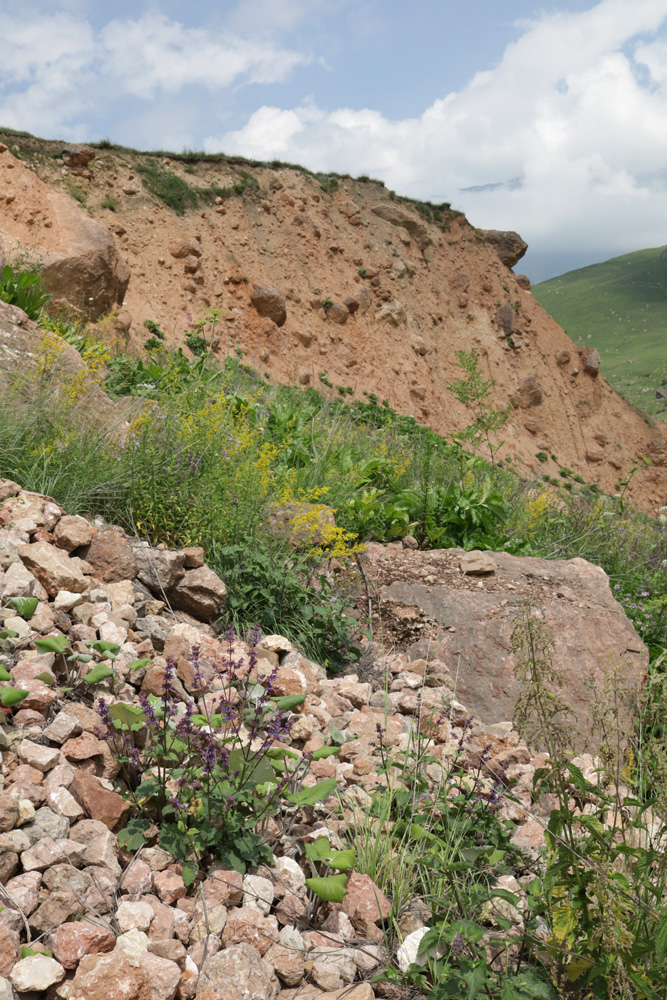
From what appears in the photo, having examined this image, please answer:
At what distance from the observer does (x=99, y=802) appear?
2.18 metres

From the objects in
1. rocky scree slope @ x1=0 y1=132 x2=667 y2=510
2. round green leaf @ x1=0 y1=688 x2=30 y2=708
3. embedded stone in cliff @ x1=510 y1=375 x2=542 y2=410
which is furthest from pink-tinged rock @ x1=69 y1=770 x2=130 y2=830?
embedded stone in cliff @ x1=510 y1=375 x2=542 y2=410

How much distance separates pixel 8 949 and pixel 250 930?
2.05 feet

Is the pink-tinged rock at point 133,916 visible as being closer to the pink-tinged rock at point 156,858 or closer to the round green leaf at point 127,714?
the pink-tinged rock at point 156,858

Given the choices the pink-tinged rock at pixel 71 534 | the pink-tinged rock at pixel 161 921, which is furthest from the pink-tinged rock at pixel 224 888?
the pink-tinged rock at pixel 71 534

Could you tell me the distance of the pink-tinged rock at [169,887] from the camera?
79.1 inches

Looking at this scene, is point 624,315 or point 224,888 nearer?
point 224,888

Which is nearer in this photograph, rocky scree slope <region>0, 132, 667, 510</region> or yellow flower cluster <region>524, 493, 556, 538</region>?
yellow flower cluster <region>524, 493, 556, 538</region>

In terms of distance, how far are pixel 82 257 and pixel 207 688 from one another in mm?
9087

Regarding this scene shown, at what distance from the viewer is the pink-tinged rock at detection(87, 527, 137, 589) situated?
3.54 metres

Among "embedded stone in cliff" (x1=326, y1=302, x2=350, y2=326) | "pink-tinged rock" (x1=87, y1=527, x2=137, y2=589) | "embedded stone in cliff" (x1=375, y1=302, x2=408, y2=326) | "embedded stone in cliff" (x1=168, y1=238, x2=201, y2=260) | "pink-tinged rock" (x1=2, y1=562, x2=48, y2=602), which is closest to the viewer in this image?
"pink-tinged rock" (x1=2, y1=562, x2=48, y2=602)

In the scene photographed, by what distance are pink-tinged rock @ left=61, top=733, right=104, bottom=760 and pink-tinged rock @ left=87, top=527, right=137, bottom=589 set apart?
1241mm

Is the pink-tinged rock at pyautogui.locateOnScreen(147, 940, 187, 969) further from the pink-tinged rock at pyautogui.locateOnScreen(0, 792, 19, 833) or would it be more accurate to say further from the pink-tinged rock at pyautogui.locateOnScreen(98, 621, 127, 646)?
the pink-tinged rock at pyautogui.locateOnScreen(98, 621, 127, 646)

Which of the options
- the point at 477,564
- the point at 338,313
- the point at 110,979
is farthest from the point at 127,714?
the point at 338,313

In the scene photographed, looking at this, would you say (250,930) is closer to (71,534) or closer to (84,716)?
(84,716)
